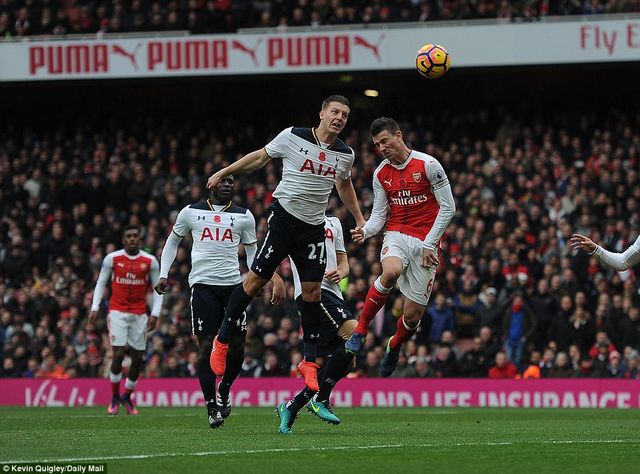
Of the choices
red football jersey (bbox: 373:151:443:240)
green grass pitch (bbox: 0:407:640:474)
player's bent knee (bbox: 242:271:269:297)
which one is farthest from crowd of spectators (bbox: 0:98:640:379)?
player's bent knee (bbox: 242:271:269:297)

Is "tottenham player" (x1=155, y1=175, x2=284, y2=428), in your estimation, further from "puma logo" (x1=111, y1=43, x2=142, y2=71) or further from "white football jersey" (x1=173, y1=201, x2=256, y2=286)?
"puma logo" (x1=111, y1=43, x2=142, y2=71)

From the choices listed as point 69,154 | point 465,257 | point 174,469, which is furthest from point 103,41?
point 174,469

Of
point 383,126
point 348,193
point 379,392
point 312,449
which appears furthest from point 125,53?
point 312,449

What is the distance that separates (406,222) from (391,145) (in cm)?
92

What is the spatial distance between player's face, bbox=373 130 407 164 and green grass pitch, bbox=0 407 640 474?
2.65m

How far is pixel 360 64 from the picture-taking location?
27859 millimetres

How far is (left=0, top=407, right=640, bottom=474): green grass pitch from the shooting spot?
806cm

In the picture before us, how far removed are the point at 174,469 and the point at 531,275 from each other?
50.6 ft

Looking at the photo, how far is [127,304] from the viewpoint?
16.8m

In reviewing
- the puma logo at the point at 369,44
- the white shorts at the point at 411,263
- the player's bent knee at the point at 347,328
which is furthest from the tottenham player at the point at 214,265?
the puma logo at the point at 369,44

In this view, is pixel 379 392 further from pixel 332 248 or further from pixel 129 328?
pixel 332 248

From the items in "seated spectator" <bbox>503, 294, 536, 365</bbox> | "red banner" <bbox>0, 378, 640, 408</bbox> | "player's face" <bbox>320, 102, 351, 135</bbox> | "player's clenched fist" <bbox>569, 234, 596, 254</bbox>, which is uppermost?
"player's face" <bbox>320, 102, 351, 135</bbox>

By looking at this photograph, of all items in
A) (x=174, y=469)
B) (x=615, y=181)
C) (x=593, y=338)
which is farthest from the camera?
(x=615, y=181)

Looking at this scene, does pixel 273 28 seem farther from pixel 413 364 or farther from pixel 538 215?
pixel 413 364
